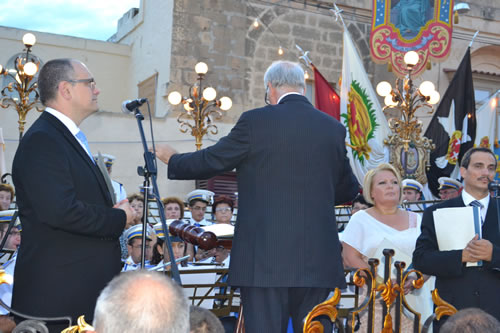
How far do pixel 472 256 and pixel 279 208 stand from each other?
123 cm

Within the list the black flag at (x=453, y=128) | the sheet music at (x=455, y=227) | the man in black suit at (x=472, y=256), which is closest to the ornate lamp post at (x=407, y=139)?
the black flag at (x=453, y=128)

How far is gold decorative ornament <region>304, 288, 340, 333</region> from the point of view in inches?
137

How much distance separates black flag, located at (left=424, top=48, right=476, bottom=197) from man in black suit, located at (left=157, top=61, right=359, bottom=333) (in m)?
11.0

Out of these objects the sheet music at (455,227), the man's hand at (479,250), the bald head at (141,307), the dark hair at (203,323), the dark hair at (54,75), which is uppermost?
the dark hair at (54,75)

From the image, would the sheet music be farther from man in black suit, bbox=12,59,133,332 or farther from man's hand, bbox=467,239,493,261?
man in black suit, bbox=12,59,133,332

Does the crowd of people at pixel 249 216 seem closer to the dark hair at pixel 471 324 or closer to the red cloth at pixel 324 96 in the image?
the dark hair at pixel 471 324

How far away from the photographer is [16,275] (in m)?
3.49

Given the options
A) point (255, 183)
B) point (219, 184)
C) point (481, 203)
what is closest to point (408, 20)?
point (219, 184)

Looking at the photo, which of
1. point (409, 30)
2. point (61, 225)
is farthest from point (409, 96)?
point (61, 225)

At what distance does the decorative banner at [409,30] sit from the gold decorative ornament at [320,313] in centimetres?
1139

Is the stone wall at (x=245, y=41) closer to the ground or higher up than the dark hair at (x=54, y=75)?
higher up

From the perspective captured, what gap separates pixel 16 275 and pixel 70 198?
1.58ft

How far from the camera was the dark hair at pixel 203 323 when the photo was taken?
8.71ft

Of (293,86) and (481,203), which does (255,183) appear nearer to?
(293,86)
